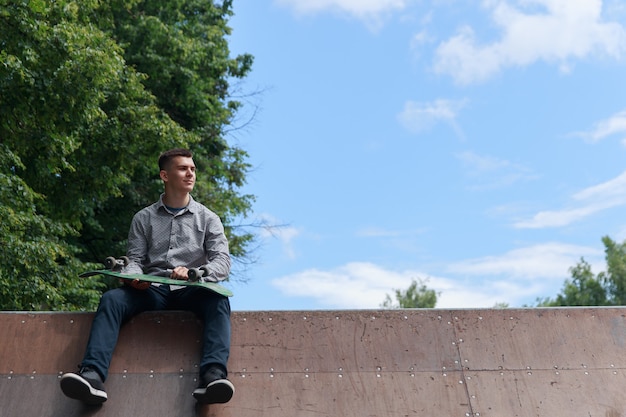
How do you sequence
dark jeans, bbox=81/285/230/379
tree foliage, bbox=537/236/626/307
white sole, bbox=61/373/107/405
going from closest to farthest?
white sole, bbox=61/373/107/405 → dark jeans, bbox=81/285/230/379 → tree foliage, bbox=537/236/626/307

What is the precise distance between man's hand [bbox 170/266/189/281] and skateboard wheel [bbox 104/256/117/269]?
370mm

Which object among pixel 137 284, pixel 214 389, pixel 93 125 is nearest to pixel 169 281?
pixel 137 284

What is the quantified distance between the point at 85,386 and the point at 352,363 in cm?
174

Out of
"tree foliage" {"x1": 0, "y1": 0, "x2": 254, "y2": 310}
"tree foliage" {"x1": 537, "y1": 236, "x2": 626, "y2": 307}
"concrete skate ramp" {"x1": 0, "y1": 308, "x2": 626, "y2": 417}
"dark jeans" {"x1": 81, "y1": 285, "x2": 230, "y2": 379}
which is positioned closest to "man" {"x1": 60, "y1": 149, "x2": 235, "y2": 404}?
"dark jeans" {"x1": 81, "y1": 285, "x2": 230, "y2": 379}

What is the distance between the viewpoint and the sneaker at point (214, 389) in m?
4.37

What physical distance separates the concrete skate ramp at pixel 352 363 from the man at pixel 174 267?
9.3 inches

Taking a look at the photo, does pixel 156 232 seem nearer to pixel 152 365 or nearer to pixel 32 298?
pixel 152 365

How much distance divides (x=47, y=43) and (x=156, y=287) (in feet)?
21.6

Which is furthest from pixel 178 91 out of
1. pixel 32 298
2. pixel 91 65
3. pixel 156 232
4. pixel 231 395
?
pixel 231 395

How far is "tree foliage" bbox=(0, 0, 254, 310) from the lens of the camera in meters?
10.3

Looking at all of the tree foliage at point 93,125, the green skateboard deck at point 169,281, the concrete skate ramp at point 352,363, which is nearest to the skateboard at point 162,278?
the green skateboard deck at point 169,281

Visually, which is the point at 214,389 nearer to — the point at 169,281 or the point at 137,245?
the point at 169,281

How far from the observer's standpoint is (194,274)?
469 centimetres

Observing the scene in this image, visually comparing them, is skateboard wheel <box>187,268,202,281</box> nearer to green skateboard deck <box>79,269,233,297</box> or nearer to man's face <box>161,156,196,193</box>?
green skateboard deck <box>79,269,233,297</box>
